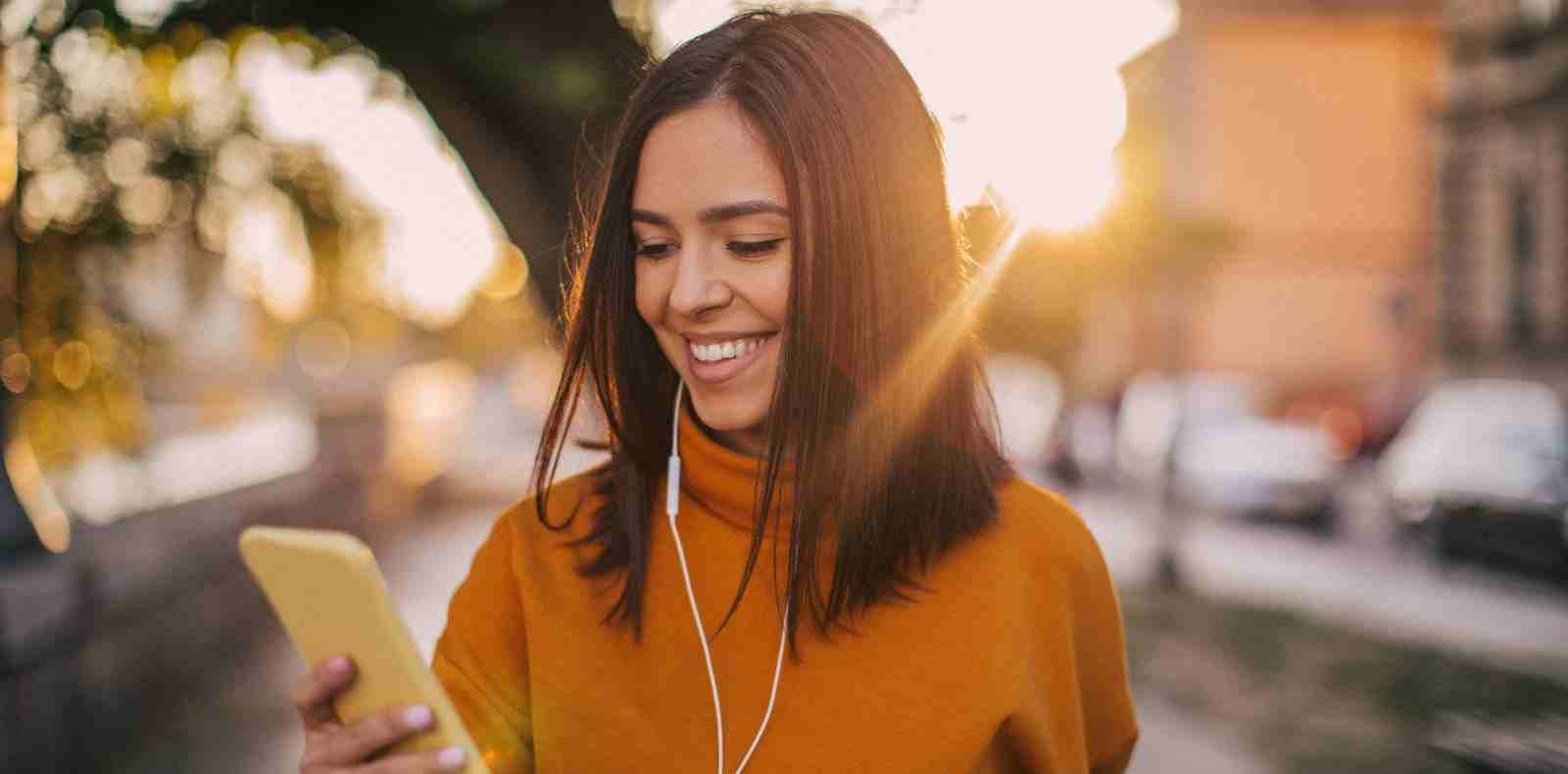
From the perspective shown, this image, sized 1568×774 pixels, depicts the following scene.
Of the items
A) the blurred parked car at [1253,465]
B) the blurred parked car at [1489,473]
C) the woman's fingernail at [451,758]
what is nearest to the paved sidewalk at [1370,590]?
the blurred parked car at [1489,473]

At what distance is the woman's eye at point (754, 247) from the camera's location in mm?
1748

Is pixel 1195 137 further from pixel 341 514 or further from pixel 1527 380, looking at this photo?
pixel 341 514

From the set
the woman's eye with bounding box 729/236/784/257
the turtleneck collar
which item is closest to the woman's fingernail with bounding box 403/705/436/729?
the turtleneck collar

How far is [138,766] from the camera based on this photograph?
6.09 m

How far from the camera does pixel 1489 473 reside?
1213 cm

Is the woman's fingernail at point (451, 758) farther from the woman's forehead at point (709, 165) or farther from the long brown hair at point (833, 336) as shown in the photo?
the woman's forehead at point (709, 165)

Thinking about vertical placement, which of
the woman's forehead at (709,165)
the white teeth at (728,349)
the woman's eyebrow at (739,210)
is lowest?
the white teeth at (728,349)

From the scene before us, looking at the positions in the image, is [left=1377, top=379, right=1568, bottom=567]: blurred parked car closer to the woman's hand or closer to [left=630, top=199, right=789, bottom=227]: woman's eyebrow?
[left=630, top=199, right=789, bottom=227]: woman's eyebrow

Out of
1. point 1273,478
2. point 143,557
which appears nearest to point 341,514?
point 143,557

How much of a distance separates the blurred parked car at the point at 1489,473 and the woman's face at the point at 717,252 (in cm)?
1129

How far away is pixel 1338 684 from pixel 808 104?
708cm

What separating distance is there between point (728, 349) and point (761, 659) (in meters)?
0.42

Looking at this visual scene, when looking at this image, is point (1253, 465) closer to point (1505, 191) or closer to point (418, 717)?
point (1505, 191)

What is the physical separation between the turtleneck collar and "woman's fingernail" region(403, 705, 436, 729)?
570mm
